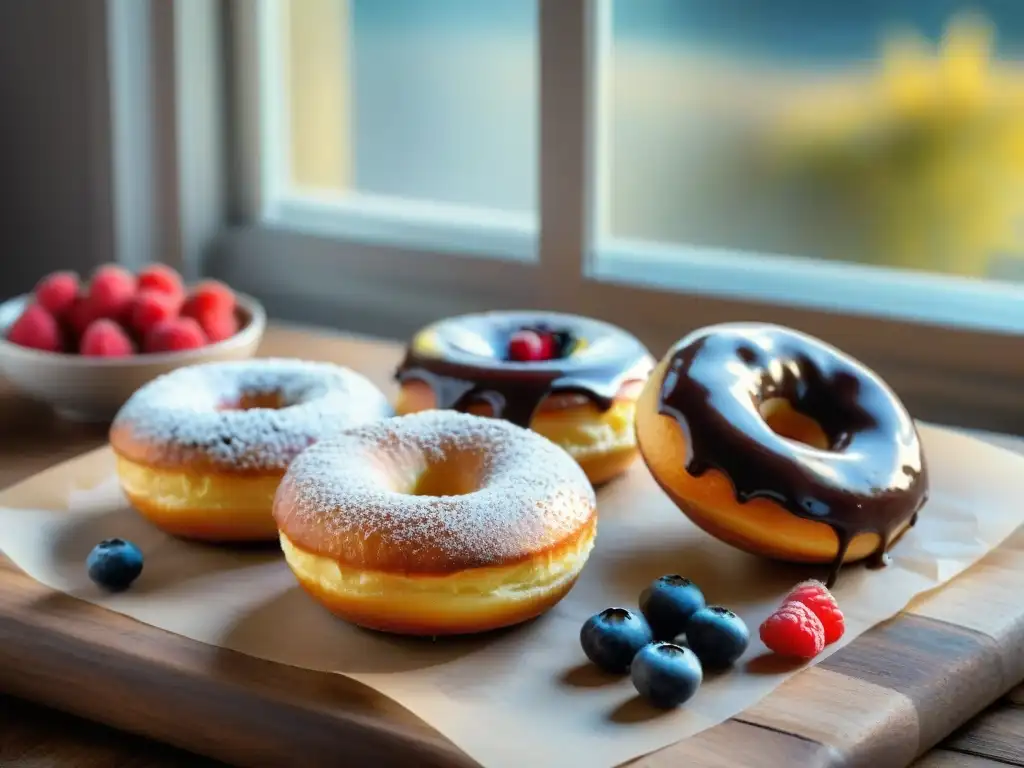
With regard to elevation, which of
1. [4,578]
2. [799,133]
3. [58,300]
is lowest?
[4,578]

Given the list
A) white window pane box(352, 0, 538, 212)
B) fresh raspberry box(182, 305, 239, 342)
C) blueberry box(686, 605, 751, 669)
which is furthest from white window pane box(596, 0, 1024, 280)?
blueberry box(686, 605, 751, 669)

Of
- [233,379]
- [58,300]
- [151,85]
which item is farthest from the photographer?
[151,85]

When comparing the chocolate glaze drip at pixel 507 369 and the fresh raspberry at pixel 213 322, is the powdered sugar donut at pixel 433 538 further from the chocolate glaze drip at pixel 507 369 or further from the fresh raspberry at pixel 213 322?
the fresh raspberry at pixel 213 322

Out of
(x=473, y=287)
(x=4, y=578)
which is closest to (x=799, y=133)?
(x=473, y=287)

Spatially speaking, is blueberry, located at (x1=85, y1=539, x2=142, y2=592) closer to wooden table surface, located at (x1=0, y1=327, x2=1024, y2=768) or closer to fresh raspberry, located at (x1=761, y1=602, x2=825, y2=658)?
wooden table surface, located at (x1=0, y1=327, x2=1024, y2=768)

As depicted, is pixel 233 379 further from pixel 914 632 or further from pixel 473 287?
pixel 914 632

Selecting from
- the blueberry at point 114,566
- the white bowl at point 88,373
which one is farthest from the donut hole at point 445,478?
the white bowl at point 88,373
